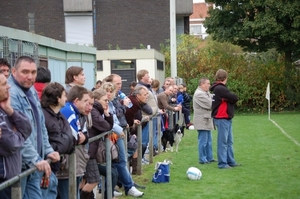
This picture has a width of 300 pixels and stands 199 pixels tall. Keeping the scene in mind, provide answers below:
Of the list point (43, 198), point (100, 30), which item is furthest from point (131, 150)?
point (100, 30)

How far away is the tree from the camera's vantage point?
3522 cm

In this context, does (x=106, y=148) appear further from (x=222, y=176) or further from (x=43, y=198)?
(x=222, y=176)

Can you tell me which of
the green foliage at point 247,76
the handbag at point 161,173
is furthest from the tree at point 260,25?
the handbag at point 161,173

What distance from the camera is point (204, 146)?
1505 cm

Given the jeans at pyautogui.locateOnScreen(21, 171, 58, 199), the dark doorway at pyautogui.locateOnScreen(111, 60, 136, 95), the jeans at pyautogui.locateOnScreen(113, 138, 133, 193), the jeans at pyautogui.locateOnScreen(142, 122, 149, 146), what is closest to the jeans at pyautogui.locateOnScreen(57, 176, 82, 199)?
the jeans at pyautogui.locateOnScreen(21, 171, 58, 199)

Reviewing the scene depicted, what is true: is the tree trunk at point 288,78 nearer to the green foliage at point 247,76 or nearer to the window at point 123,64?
the green foliage at point 247,76

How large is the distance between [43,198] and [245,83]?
103ft

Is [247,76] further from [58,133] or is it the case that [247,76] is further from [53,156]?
[53,156]

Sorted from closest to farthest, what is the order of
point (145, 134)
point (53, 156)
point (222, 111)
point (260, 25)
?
point (53, 156) < point (222, 111) < point (145, 134) < point (260, 25)

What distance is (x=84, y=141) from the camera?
761cm

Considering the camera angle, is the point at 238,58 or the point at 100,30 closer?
the point at 238,58

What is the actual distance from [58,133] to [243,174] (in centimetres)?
709

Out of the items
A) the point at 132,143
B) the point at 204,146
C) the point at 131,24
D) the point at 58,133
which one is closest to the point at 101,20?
the point at 131,24

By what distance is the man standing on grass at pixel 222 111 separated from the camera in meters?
13.9
